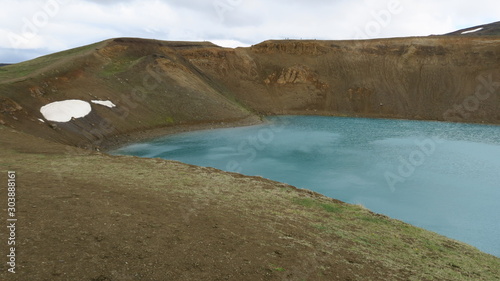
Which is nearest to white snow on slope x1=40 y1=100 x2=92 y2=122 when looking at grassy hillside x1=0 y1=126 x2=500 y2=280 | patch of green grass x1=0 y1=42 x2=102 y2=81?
patch of green grass x1=0 y1=42 x2=102 y2=81

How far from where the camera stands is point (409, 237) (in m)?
14.3

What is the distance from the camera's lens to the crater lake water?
21.2 meters

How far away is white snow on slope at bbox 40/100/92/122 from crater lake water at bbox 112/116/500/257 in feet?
25.9

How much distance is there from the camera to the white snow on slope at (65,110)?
37094 millimetres

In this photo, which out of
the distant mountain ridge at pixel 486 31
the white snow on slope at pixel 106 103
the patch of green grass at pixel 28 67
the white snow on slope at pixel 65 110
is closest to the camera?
the white snow on slope at pixel 65 110

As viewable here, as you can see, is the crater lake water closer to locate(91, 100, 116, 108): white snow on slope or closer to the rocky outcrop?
the rocky outcrop

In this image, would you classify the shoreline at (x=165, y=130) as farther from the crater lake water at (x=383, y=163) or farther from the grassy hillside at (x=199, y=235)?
the grassy hillside at (x=199, y=235)

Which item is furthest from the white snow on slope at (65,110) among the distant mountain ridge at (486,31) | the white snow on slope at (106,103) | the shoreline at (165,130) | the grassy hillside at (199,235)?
the distant mountain ridge at (486,31)

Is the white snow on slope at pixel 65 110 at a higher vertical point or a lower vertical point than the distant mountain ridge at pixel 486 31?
lower

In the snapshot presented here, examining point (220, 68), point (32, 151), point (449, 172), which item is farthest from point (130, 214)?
point (220, 68)

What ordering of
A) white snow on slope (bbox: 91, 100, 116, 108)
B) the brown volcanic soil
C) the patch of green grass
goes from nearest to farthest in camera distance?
the brown volcanic soil < white snow on slope (bbox: 91, 100, 116, 108) < the patch of green grass

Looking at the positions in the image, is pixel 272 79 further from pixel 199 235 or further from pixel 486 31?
pixel 486 31

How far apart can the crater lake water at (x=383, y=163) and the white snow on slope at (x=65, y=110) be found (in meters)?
7.90

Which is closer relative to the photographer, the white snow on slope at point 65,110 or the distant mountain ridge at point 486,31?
the white snow on slope at point 65,110
